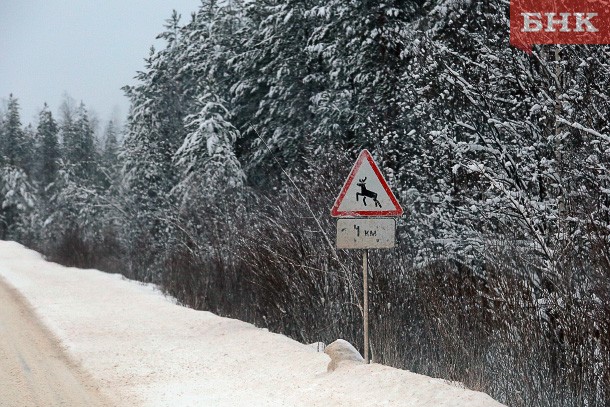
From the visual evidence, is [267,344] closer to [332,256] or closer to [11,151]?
[332,256]

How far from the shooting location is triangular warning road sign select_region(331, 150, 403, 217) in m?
8.70

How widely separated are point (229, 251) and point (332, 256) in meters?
6.02

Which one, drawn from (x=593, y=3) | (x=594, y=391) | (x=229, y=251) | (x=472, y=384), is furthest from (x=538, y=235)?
(x=229, y=251)

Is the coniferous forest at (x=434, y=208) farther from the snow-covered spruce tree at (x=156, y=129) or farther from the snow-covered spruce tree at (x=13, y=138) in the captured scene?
the snow-covered spruce tree at (x=13, y=138)

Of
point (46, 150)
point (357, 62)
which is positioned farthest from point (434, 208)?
point (46, 150)

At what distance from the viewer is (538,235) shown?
8.47 m

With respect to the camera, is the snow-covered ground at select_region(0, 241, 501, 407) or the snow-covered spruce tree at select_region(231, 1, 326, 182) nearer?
the snow-covered ground at select_region(0, 241, 501, 407)

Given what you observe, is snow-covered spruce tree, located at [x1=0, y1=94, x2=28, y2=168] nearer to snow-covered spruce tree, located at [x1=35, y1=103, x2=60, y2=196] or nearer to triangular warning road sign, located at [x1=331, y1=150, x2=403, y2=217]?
snow-covered spruce tree, located at [x1=35, y1=103, x2=60, y2=196]

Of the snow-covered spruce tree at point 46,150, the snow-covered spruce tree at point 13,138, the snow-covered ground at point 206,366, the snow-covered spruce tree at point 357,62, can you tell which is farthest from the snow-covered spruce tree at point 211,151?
the snow-covered spruce tree at point 46,150

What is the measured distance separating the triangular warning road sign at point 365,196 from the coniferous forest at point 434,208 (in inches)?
49.3

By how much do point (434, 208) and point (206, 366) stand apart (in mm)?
5928

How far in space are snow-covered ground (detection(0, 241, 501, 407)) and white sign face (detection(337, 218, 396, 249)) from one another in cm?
139

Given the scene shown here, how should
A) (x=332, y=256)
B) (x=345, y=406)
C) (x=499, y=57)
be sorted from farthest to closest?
(x=332, y=256) < (x=499, y=57) < (x=345, y=406)

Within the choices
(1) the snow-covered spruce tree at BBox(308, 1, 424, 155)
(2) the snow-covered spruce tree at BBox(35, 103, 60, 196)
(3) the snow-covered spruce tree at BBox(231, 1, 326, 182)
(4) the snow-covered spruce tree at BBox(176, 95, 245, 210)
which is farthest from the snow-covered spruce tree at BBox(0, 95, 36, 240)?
(1) the snow-covered spruce tree at BBox(308, 1, 424, 155)
